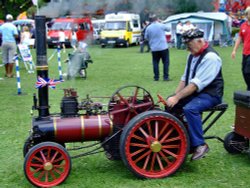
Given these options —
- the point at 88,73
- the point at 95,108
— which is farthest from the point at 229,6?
the point at 88,73

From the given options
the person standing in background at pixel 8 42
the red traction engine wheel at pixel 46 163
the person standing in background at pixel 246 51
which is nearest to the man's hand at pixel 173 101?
the red traction engine wheel at pixel 46 163

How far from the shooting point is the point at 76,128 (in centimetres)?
454

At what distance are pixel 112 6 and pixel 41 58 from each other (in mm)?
960

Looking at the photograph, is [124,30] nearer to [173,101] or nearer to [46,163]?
[173,101]

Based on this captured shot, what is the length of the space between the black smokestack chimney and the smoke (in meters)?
0.15

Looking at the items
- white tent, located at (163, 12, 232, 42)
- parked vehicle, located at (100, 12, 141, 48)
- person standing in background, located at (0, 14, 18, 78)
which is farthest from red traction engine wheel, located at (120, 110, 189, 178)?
white tent, located at (163, 12, 232, 42)

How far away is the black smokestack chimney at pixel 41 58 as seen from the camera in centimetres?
444

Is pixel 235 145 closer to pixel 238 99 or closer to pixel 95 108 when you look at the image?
pixel 238 99

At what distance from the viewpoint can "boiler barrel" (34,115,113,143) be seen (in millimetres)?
4512

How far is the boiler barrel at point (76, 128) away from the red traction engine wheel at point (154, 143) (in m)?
0.34

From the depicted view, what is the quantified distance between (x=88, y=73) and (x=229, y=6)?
8.13 metres

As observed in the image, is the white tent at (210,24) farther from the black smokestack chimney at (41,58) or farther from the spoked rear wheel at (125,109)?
the black smokestack chimney at (41,58)

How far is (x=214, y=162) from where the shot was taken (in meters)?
5.02

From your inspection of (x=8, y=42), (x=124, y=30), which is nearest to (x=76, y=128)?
(x=8, y=42)
